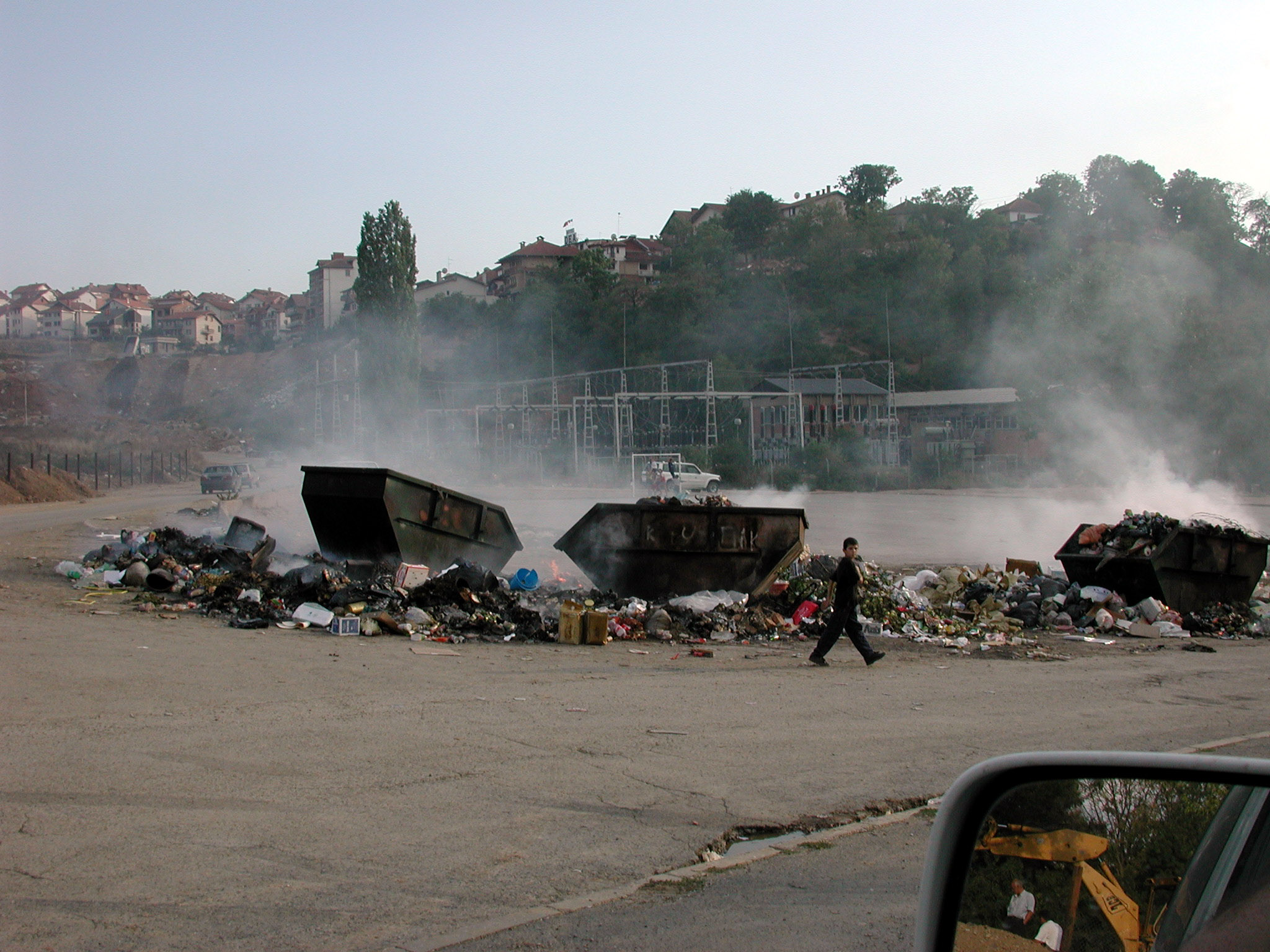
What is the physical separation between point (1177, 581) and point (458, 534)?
375 inches

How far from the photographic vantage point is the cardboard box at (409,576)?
12297 millimetres

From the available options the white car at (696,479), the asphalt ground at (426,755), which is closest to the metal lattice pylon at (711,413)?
the white car at (696,479)

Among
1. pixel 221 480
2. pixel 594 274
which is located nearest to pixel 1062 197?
pixel 594 274

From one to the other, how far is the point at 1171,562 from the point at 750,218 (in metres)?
93.9

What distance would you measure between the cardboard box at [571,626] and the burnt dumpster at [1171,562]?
729cm

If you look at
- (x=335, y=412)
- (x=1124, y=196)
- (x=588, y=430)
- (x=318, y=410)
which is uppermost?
(x=1124, y=196)

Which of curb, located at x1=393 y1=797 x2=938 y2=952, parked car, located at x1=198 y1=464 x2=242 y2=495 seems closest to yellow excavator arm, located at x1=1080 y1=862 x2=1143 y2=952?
curb, located at x1=393 y1=797 x2=938 y2=952

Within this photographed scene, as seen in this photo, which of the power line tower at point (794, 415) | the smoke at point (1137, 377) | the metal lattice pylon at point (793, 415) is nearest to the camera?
the smoke at point (1137, 377)

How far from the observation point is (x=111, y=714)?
6750mm

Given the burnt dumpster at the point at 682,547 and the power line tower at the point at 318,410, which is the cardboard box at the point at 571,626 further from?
the power line tower at the point at 318,410

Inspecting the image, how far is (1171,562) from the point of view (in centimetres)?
1337

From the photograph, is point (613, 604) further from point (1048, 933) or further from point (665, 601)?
point (1048, 933)

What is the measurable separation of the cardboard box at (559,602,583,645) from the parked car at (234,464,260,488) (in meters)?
30.3

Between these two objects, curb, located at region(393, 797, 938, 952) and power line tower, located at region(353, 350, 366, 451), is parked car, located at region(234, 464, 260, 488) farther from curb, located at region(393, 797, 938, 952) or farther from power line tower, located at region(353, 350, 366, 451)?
curb, located at region(393, 797, 938, 952)
